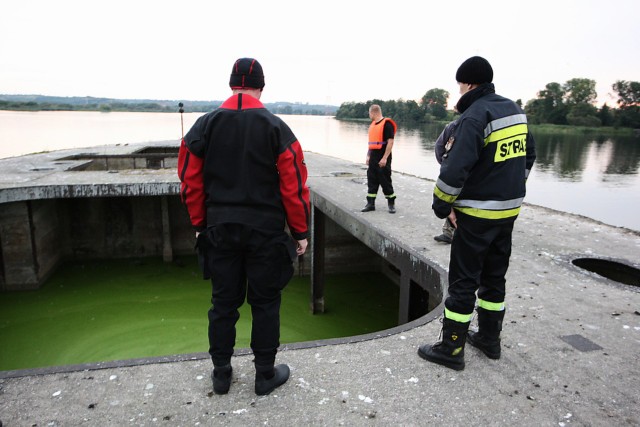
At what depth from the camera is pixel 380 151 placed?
6477 mm

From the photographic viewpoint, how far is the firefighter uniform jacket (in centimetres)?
252

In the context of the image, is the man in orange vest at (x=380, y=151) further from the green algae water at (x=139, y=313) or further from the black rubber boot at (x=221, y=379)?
the black rubber boot at (x=221, y=379)

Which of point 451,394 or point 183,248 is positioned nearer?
point 451,394

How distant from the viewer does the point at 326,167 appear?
12.6m

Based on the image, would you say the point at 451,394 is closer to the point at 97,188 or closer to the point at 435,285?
the point at 435,285

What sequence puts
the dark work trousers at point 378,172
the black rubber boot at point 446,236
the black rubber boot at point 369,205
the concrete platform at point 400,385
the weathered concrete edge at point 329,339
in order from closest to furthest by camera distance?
the concrete platform at point 400,385
the weathered concrete edge at point 329,339
the black rubber boot at point 446,236
the dark work trousers at point 378,172
the black rubber boot at point 369,205

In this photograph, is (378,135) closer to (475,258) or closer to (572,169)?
(475,258)

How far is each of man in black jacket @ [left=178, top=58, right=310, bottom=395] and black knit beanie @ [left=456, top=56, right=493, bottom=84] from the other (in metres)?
1.12

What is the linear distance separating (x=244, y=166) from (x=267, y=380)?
118cm

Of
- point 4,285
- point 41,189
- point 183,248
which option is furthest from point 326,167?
point 4,285

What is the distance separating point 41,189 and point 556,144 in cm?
5245

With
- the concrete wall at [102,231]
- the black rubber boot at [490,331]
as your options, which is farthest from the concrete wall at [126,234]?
the black rubber boot at [490,331]

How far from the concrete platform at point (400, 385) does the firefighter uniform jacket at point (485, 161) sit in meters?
0.97

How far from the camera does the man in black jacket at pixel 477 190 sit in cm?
254
